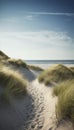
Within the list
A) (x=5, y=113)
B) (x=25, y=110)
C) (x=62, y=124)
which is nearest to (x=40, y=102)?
(x=25, y=110)

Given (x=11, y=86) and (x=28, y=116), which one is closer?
(x=28, y=116)

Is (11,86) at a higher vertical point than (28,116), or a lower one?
higher

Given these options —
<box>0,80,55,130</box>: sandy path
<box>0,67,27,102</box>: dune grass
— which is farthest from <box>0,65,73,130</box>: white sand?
<box>0,67,27,102</box>: dune grass

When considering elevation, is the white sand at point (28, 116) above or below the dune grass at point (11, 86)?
below

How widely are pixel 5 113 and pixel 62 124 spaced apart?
4.91 ft

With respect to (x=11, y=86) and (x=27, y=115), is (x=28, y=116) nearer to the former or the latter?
(x=27, y=115)

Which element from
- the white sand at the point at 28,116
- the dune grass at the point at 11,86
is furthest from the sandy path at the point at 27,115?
the dune grass at the point at 11,86

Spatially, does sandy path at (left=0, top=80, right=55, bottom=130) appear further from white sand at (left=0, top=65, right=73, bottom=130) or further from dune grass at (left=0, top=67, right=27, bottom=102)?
dune grass at (left=0, top=67, right=27, bottom=102)

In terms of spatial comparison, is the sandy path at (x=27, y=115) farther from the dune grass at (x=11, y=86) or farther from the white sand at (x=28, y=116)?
the dune grass at (x=11, y=86)

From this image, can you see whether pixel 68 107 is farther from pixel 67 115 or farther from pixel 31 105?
pixel 31 105

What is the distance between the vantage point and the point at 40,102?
22.2 feet

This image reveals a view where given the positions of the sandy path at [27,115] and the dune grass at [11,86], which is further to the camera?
the dune grass at [11,86]

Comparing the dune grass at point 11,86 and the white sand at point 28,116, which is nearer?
the white sand at point 28,116

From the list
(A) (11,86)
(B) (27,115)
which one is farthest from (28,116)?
(A) (11,86)
